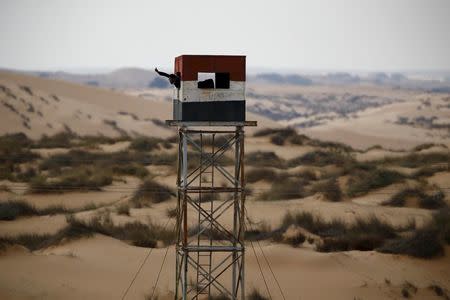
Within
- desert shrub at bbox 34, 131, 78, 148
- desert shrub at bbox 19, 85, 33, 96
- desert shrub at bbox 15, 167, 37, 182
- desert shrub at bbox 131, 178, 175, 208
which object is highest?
desert shrub at bbox 19, 85, 33, 96

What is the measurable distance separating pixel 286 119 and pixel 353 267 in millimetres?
79398

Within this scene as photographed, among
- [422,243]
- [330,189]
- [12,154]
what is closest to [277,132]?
[12,154]

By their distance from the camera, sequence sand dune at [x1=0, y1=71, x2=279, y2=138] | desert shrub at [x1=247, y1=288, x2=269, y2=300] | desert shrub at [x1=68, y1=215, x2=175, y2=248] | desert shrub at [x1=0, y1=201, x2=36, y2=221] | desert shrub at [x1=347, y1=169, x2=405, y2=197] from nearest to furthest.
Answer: desert shrub at [x1=247, y1=288, x2=269, y2=300] → desert shrub at [x1=68, y1=215, x2=175, y2=248] → desert shrub at [x1=0, y1=201, x2=36, y2=221] → desert shrub at [x1=347, y1=169, x2=405, y2=197] → sand dune at [x1=0, y1=71, x2=279, y2=138]

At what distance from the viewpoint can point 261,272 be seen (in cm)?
1808

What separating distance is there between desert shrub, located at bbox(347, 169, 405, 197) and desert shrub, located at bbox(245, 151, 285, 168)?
18.7 feet

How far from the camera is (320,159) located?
38156 millimetres

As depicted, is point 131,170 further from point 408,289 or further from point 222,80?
point 222,80

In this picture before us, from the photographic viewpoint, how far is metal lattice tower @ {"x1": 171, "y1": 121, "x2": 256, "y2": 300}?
13.2 m

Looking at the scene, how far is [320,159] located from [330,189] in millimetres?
8819

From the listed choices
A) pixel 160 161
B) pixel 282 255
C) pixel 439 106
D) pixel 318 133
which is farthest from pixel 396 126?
pixel 282 255

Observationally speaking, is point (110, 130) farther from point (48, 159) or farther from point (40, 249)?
point (40, 249)

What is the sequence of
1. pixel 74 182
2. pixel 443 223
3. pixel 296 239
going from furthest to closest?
pixel 74 182 → pixel 443 223 → pixel 296 239

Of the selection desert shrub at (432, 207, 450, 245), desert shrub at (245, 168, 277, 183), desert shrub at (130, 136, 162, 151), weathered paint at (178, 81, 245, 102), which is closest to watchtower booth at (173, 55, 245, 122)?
weathered paint at (178, 81, 245, 102)

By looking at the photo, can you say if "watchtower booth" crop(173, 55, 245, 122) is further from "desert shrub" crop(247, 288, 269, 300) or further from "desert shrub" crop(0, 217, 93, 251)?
"desert shrub" crop(0, 217, 93, 251)
